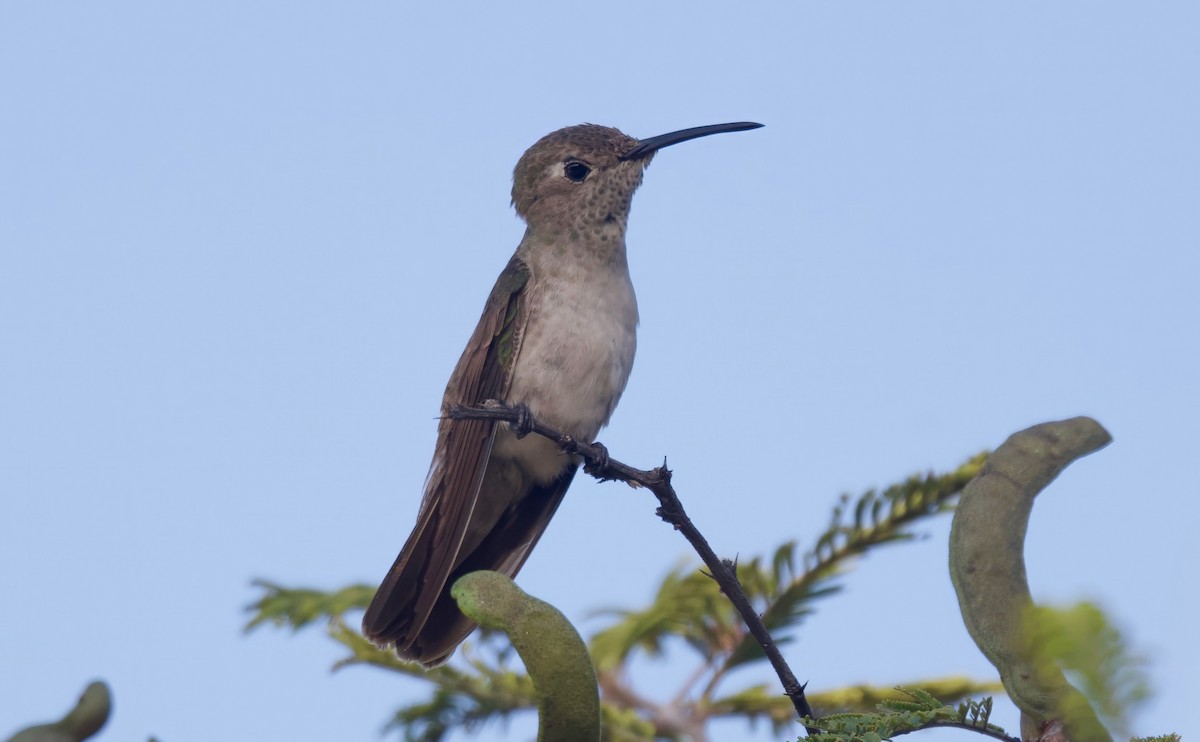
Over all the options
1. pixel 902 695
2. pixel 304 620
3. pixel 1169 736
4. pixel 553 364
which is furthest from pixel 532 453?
pixel 1169 736

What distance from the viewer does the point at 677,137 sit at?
7141 mm

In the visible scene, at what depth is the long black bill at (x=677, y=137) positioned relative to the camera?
7016 mm

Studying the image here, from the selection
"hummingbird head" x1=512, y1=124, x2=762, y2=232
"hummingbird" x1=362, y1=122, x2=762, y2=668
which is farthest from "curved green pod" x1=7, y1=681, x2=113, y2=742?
"hummingbird head" x1=512, y1=124, x2=762, y2=232

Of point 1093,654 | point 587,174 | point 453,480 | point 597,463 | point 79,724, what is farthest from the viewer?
point 587,174

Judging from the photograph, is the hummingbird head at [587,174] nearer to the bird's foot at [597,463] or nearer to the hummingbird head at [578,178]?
the hummingbird head at [578,178]

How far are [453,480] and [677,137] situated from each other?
7.42 feet

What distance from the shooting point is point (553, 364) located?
618 centimetres

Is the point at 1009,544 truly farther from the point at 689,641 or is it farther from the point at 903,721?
the point at 689,641

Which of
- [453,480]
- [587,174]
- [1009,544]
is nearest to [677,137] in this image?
[587,174]

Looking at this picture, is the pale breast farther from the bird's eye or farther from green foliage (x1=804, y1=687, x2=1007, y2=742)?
green foliage (x1=804, y1=687, x2=1007, y2=742)

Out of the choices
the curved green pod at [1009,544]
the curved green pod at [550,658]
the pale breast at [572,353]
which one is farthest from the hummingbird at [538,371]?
the curved green pod at [1009,544]

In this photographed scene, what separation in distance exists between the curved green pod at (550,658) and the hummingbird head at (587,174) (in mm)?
4916

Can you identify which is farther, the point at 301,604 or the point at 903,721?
the point at 301,604

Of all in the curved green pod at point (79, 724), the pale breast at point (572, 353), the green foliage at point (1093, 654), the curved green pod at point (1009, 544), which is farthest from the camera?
the pale breast at point (572, 353)
